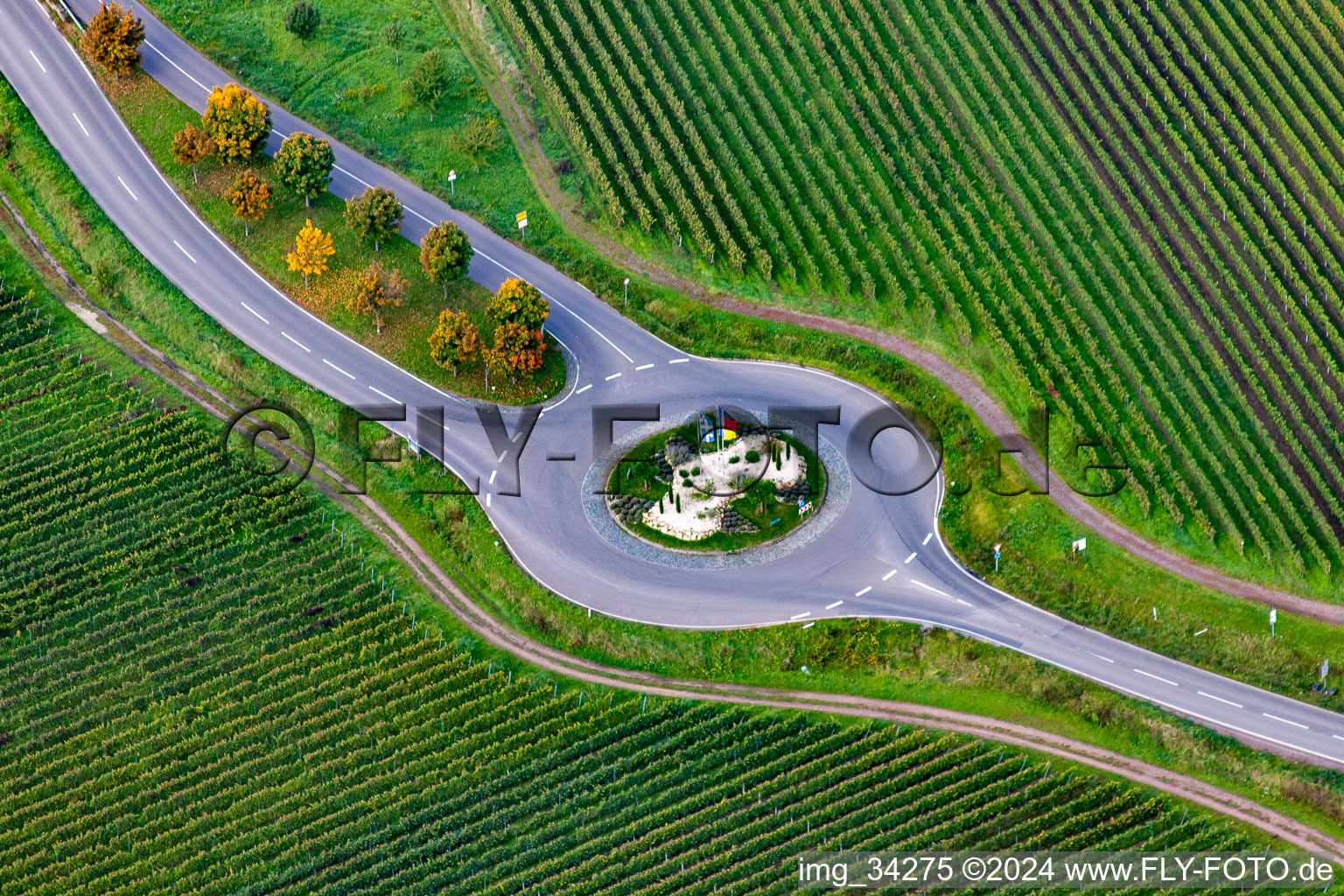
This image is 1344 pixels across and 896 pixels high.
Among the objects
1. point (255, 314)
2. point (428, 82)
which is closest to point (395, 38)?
point (428, 82)

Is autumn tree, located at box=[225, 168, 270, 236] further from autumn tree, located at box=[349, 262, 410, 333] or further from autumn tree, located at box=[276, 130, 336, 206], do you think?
autumn tree, located at box=[349, 262, 410, 333]

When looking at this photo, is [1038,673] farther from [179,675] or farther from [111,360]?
[111,360]

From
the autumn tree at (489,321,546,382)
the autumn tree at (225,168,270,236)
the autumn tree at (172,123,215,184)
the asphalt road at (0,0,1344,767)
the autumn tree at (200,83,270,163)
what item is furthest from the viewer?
the autumn tree at (200,83,270,163)

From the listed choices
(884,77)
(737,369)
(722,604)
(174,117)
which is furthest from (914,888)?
(174,117)

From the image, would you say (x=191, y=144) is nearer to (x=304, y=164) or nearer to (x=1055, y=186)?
(x=304, y=164)

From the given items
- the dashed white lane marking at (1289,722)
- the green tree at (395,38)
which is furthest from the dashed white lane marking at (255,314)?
the dashed white lane marking at (1289,722)

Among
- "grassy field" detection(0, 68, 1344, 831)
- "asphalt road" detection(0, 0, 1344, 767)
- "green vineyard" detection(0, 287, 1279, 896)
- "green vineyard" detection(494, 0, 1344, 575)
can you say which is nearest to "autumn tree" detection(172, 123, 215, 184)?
"asphalt road" detection(0, 0, 1344, 767)

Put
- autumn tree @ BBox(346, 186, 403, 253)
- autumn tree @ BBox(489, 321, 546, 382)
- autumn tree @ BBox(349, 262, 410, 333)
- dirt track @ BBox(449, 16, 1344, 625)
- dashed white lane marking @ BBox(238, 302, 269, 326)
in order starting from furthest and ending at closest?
dashed white lane marking @ BBox(238, 302, 269, 326), autumn tree @ BBox(346, 186, 403, 253), autumn tree @ BBox(349, 262, 410, 333), autumn tree @ BBox(489, 321, 546, 382), dirt track @ BBox(449, 16, 1344, 625)
